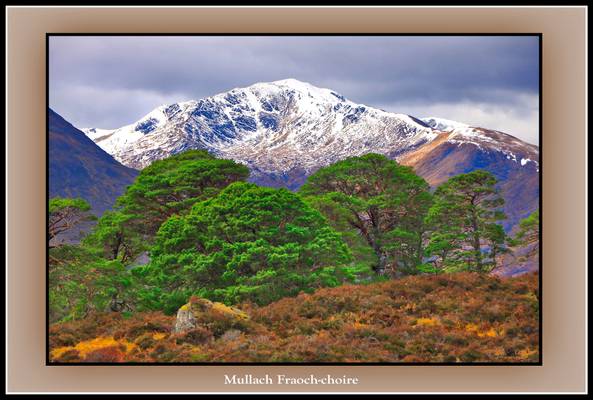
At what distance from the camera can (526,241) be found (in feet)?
45.7

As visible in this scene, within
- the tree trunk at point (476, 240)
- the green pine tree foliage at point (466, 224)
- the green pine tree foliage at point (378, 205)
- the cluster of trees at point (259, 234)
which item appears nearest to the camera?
the cluster of trees at point (259, 234)

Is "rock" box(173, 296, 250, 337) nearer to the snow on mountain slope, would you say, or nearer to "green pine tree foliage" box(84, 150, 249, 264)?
the snow on mountain slope

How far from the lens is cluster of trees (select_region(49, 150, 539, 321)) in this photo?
14.2 metres

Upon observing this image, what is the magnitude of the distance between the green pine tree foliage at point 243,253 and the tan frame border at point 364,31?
2280 mm

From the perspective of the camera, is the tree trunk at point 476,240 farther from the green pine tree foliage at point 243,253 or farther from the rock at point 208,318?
the rock at point 208,318

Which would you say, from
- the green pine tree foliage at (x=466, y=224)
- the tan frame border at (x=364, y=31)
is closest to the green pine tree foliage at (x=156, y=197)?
the tan frame border at (x=364, y=31)

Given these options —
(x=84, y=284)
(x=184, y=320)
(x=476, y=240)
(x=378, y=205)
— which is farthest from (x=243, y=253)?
(x=476, y=240)

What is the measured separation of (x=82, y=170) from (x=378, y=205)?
307 inches

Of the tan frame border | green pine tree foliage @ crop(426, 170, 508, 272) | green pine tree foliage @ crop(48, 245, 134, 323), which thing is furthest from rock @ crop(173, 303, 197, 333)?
green pine tree foliage @ crop(426, 170, 508, 272)

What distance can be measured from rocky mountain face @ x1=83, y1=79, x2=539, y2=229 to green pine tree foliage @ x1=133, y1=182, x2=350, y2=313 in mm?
939

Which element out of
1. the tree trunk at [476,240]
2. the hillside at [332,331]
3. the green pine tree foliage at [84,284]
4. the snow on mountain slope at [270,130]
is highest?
the snow on mountain slope at [270,130]

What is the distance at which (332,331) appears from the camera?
12812 mm

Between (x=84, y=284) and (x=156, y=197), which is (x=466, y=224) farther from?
(x=84, y=284)

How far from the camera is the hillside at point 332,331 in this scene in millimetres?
12195
